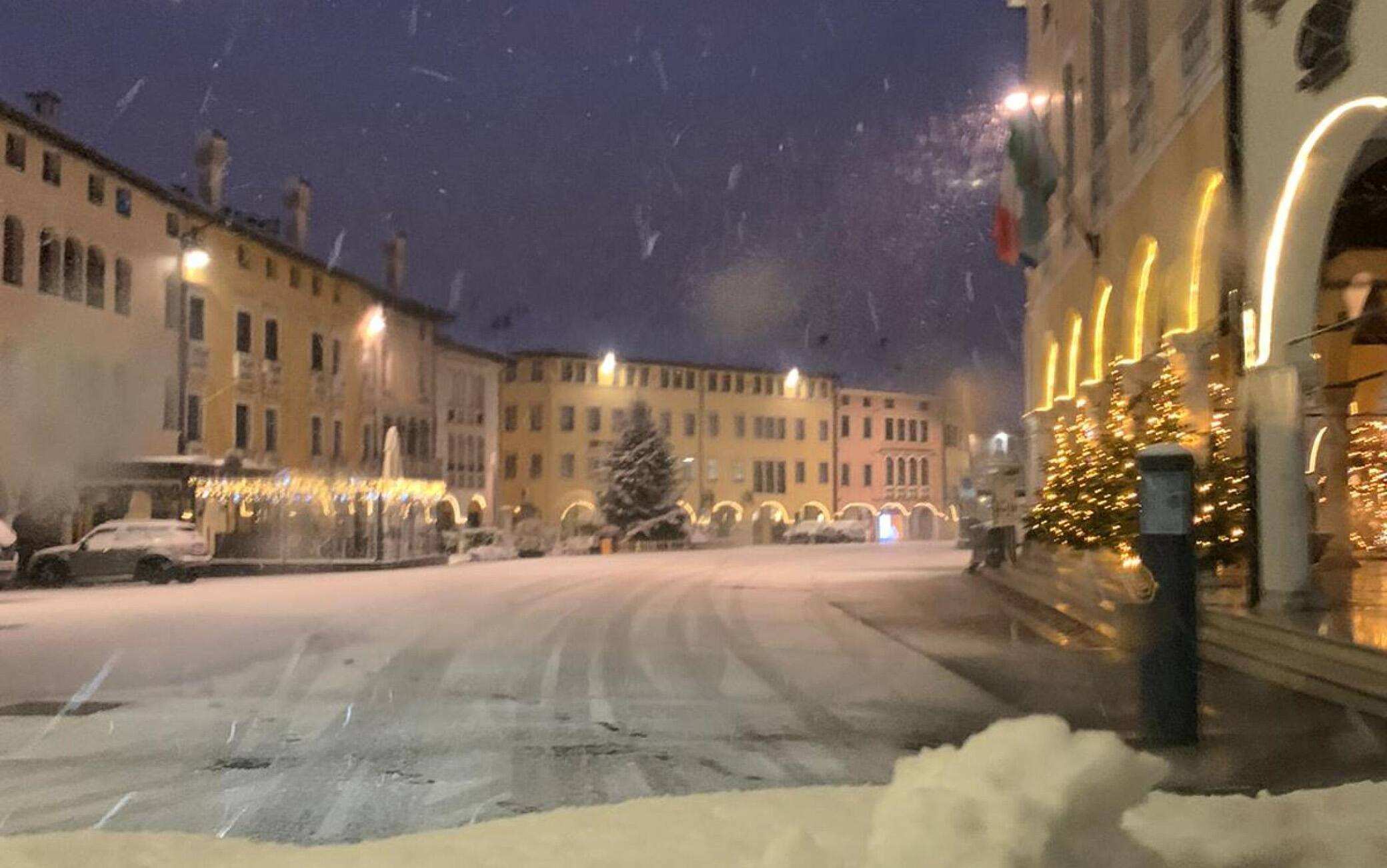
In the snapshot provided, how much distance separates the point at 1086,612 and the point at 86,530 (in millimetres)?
24676

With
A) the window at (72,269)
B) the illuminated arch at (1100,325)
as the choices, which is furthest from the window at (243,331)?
the illuminated arch at (1100,325)

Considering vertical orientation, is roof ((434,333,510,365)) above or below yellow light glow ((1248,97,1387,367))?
above

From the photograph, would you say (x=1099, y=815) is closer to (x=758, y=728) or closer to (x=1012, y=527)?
(x=758, y=728)

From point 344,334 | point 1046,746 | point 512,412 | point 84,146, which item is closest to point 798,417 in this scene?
point 512,412

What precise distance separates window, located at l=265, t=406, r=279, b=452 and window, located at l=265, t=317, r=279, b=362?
1.65 meters

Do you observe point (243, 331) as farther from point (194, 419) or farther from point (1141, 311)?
point (1141, 311)

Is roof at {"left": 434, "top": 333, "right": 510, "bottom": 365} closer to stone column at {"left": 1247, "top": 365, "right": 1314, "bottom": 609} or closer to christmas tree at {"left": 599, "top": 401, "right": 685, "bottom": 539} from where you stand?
christmas tree at {"left": 599, "top": 401, "right": 685, "bottom": 539}

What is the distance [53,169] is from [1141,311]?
24264 mm

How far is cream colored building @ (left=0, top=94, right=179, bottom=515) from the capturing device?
1086 inches

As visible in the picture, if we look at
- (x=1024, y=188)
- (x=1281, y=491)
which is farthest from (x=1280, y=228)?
(x=1024, y=188)

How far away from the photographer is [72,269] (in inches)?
1151

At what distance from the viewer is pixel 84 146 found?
29.0 metres

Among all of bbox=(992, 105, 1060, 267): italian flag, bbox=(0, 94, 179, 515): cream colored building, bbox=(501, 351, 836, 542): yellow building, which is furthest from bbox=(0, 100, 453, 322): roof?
bbox=(992, 105, 1060, 267): italian flag

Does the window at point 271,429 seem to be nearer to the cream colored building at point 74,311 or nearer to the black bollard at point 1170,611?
the cream colored building at point 74,311
